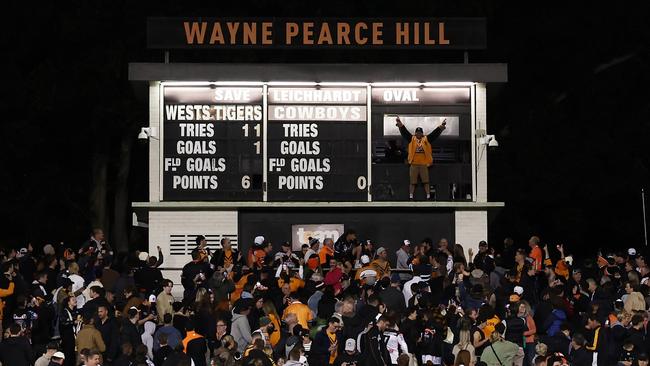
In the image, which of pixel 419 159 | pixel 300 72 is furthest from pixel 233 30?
pixel 419 159

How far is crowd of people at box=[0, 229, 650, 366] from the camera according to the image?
26734 mm

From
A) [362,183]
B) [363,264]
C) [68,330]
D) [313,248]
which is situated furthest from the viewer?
[362,183]

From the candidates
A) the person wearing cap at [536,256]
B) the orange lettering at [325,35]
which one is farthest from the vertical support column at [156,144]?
the person wearing cap at [536,256]

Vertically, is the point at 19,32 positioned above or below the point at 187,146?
above

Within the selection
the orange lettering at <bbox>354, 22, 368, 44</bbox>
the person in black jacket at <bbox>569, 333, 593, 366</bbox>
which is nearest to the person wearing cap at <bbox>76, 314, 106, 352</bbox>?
the person in black jacket at <bbox>569, 333, 593, 366</bbox>

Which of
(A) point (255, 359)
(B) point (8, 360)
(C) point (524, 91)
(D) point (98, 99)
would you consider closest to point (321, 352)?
(A) point (255, 359)

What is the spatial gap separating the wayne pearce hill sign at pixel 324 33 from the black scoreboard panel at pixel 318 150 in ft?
4.59

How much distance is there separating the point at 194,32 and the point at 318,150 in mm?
3601

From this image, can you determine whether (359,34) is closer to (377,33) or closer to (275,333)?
(377,33)

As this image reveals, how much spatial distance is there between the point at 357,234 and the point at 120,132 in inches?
959

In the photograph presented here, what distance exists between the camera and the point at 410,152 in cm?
3666

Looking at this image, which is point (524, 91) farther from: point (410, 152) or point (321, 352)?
point (321, 352)

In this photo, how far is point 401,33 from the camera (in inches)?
1499

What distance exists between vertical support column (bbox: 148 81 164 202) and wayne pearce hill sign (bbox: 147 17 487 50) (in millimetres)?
1183
